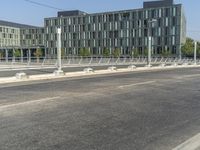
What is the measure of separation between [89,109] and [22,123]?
2.57 metres

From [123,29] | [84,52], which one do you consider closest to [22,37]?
[84,52]

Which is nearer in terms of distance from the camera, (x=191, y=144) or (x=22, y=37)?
(x=191, y=144)

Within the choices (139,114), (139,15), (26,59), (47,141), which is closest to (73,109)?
(139,114)

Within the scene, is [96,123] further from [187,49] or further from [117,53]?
[117,53]

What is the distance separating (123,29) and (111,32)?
4828mm

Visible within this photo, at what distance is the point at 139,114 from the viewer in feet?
29.7

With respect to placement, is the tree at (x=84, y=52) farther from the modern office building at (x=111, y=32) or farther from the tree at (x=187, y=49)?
the tree at (x=187, y=49)

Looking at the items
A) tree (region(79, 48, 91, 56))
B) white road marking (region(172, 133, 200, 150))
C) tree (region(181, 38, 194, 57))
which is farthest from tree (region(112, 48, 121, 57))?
white road marking (region(172, 133, 200, 150))

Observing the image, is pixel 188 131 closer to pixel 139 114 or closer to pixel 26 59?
pixel 139 114

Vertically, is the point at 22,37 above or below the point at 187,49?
above

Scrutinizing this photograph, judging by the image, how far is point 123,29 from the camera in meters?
118

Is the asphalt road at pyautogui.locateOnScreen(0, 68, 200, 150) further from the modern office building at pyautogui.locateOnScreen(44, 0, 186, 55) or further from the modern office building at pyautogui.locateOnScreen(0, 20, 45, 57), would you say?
the modern office building at pyautogui.locateOnScreen(0, 20, 45, 57)

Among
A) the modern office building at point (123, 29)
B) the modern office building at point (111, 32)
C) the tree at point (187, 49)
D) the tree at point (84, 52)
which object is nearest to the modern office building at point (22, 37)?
the modern office building at point (111, 32)

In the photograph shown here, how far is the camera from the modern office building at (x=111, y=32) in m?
109
